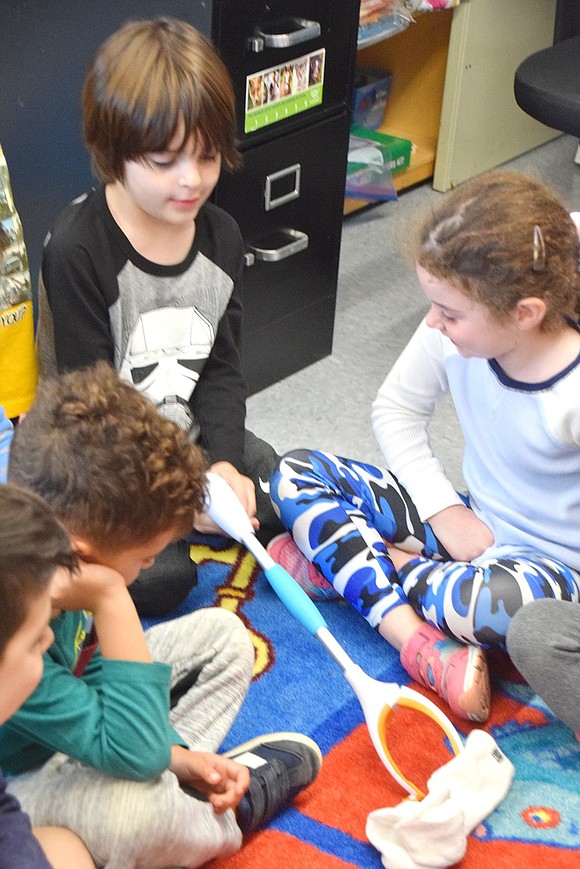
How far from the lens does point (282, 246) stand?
68.2 inches

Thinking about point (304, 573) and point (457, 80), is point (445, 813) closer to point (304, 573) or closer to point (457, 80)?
point (304, 573)

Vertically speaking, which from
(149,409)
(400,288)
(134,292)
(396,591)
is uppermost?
(149,409)

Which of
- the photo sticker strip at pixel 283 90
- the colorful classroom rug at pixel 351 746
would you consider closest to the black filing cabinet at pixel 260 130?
the photo sticker strip at pixel 283 90

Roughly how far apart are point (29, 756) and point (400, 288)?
55.2 inches

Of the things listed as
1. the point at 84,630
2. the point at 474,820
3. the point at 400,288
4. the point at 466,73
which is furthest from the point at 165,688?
the point at 466,73

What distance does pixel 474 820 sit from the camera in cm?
107

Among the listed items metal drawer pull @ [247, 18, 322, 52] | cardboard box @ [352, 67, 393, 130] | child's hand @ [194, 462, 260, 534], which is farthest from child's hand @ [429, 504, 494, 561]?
cardboard box @ [352, 67, 393, 130]

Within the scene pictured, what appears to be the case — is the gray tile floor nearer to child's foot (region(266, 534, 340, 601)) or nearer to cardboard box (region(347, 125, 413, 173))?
cardboard box (region(347, 125, 413, 173))

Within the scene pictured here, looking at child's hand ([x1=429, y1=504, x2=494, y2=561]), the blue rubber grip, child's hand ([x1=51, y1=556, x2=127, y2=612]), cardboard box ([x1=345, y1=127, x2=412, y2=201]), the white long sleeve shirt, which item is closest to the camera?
child's hand ([x1=51, y1=556, x2=127, y2=612])

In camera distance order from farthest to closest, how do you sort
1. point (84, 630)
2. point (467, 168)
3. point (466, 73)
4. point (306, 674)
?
point (467, 168) < point (466, 73) < point (306, 674) < point (84, 630)

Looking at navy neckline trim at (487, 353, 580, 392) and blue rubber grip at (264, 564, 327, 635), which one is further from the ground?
navy neckline trim at (487, 353, 580, 392)

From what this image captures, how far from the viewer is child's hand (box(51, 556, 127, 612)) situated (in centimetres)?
88

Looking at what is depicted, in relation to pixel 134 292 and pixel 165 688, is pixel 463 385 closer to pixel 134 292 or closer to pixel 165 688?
pixel 134 292

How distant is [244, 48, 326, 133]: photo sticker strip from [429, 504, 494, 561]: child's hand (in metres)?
0.63
